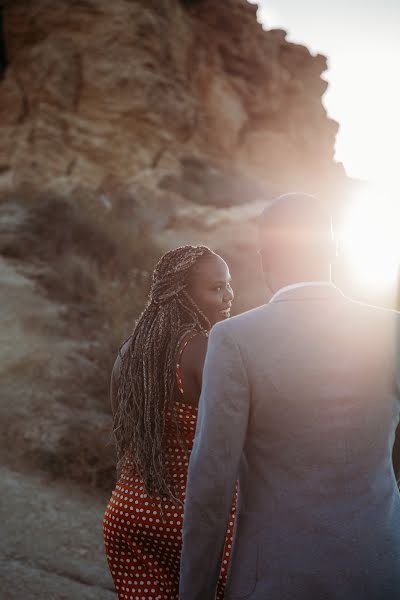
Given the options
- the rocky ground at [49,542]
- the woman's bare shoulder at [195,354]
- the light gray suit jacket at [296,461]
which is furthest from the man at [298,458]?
the rocky ground at [49,542]

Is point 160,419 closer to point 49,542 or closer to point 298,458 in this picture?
point 298,458

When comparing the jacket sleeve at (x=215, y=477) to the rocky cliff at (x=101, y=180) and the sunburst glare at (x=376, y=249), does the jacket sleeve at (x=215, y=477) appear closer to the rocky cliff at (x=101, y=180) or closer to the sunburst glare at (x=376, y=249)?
the rocky cliff at (x=101, y=180)

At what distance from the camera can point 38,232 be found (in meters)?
15.1

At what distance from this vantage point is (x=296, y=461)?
1.26 metres

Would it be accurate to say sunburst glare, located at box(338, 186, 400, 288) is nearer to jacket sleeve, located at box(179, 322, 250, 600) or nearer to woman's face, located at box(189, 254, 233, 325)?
woman's face, located at box(189, 254, 233, 325)

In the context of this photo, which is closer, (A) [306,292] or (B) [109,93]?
(A) [306,292]

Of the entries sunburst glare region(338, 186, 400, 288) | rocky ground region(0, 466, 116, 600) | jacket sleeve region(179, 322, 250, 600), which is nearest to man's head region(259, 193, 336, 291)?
jacket sleeve region(179, 322, 250, 600)

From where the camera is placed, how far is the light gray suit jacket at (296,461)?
123 cm

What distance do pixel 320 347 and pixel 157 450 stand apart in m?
0.90

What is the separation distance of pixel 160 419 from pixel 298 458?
82cm

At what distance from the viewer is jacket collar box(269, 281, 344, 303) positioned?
4.50ft

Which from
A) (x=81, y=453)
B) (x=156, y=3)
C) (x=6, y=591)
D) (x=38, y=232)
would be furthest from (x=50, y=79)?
(x=6, y=591)

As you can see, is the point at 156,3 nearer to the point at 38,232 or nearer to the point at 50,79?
the point at 50,79

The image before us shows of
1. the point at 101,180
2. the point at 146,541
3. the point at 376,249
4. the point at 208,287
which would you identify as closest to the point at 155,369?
the point at 208,287
